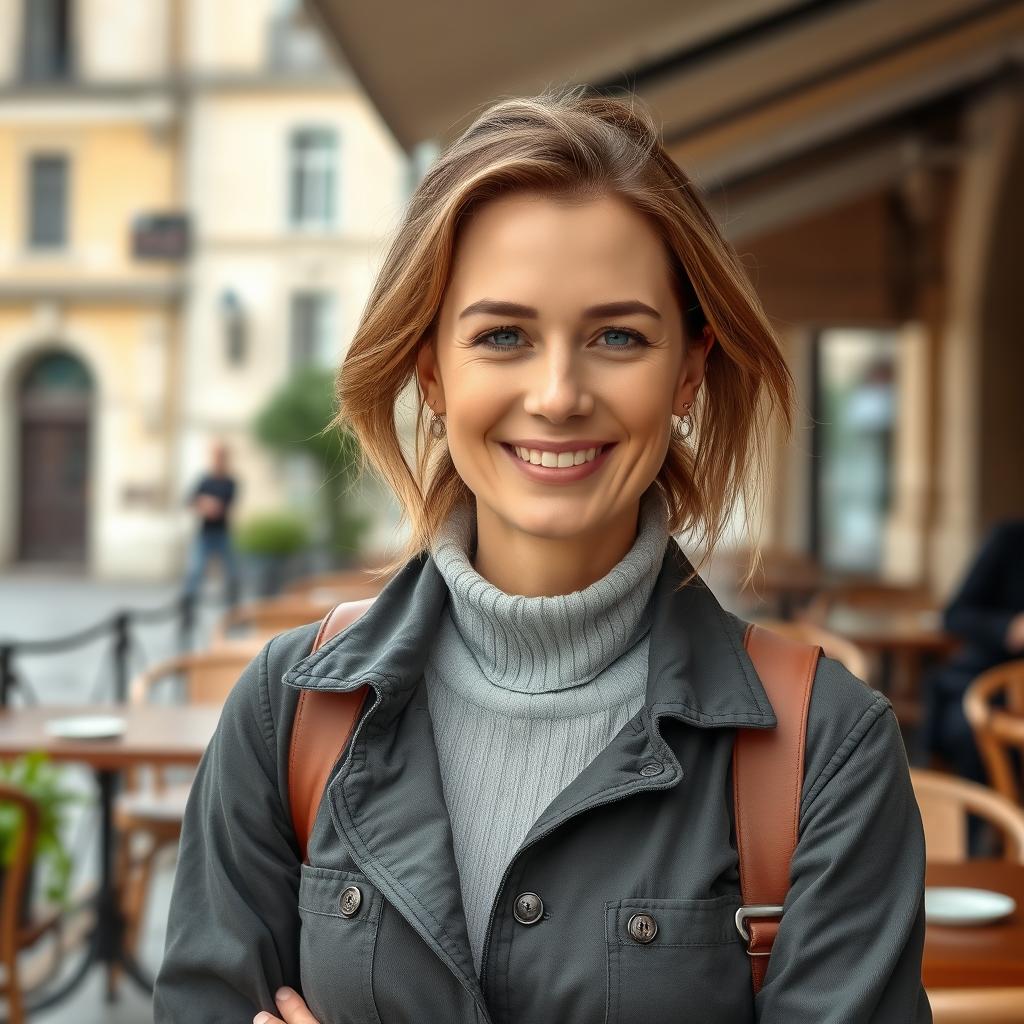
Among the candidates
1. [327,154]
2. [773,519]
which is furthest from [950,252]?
[327,154]

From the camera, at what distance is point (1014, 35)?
8.15 meters

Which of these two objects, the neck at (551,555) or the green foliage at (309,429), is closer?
the neck at (551,555)

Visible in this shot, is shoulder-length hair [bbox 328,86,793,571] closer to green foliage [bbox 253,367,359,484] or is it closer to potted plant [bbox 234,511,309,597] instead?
potted plant [bbox 234,511,309,597]

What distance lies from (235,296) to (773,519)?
11.8 m

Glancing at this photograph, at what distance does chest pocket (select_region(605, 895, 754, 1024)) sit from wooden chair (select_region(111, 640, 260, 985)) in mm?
3139

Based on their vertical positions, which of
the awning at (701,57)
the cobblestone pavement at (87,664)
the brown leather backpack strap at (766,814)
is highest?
the awning at (701,57)

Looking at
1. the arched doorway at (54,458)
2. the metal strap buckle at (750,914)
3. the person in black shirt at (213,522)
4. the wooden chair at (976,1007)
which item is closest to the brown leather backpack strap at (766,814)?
the metal strap buckle at (750,914)

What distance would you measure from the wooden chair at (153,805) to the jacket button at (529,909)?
3.08m

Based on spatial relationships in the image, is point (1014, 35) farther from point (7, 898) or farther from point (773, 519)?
point (773, 519)

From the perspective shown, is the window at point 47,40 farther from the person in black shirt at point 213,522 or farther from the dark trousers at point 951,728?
the dark trousers at point 951,728

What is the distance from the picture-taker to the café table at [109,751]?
13.2ft

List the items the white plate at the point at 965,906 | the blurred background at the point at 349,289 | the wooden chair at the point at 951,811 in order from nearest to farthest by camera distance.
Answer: the white plate at the point at 965,906 → the wooden chair at the point at 951,811 → the blurred background at the point at 349,289

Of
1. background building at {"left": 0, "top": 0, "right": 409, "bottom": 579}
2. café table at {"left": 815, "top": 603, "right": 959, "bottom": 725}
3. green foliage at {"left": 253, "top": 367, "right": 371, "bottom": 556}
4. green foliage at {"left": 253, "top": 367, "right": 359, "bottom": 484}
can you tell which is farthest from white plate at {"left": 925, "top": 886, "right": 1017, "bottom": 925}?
background building at {"left": 0, "top": 0, "right": 409, "bottom": 579}

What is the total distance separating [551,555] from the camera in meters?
1.61
